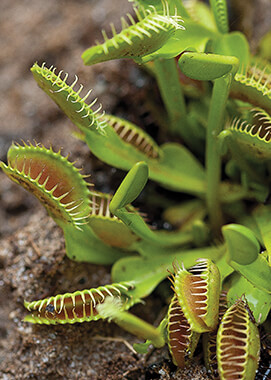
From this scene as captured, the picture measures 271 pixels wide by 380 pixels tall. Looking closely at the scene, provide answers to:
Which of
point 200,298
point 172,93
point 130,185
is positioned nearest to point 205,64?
point 130,185

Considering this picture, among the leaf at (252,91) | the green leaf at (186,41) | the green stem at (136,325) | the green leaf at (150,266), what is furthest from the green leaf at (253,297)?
the green leaf at (186,41)

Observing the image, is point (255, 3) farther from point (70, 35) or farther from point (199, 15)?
point (70, 35)

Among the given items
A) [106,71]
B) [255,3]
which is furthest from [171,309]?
[255,3]

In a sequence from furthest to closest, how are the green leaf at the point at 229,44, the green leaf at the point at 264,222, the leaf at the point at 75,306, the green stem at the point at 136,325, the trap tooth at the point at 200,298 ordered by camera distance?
1. the green leaf at the point at 229,44
2. the green leaf at the point at 264,222
3. the leaf at the point at 75,306
4. the trap tooth at the point at 200,298
5. the green stem at the point at 136,325

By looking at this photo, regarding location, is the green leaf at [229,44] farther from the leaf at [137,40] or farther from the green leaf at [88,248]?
the green leaf at [88,248]

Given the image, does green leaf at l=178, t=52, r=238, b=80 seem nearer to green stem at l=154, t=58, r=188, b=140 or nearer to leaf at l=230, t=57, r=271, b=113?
leaf at l=230, t=57, r=271, b=113
